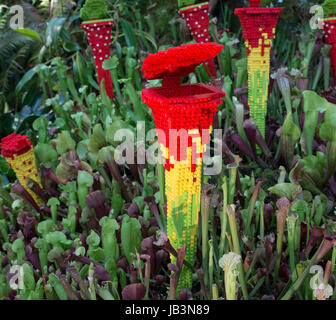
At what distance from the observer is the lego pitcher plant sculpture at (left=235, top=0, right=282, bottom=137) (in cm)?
92

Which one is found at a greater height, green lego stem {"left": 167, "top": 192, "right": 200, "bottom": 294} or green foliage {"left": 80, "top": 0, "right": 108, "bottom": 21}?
green foliage {"left": 80, "top": 0, "right": 108, "bottom": 21}

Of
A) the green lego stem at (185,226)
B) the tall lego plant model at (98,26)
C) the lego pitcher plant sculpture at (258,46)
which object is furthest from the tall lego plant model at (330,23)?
the green lego stem at (185,226)

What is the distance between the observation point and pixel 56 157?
1017 mm

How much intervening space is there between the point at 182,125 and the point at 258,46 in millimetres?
493

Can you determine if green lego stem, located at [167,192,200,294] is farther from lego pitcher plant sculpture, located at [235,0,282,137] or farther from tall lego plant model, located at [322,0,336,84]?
tall lego plant model, located at [322,0,336,84]

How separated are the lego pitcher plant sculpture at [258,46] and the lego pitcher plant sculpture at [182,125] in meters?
0.40

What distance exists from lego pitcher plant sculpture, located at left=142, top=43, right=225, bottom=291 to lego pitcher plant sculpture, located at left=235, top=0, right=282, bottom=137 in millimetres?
401

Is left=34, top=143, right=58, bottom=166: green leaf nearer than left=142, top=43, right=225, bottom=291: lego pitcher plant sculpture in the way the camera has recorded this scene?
No

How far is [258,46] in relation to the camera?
94 cm

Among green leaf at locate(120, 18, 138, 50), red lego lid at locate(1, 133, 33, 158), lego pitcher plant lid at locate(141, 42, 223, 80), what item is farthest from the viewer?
green leaf at locate(120, 18, 138, 50)

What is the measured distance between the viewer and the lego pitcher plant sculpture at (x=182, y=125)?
526mm

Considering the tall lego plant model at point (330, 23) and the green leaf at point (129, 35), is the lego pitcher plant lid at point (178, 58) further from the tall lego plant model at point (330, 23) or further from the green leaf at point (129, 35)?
the green leaf at point (129, 35)

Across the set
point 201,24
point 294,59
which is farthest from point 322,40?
point 201,24

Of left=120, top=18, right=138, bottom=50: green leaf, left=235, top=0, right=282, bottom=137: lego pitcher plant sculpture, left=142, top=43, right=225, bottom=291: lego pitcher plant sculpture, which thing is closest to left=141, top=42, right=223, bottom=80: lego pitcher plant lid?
left=142, top=43, right=225, bottom=291: lego pitcher plant sculpture
